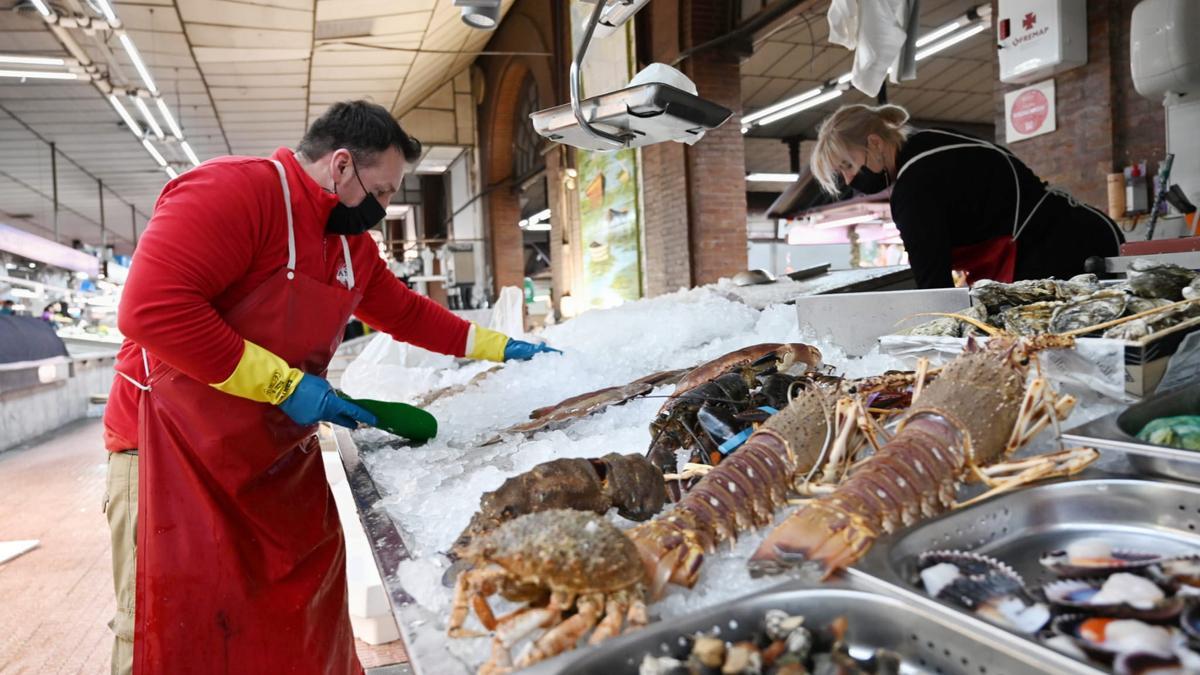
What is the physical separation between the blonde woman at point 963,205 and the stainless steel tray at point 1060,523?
1794 millimetres

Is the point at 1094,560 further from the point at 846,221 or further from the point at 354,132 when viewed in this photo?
the point at 846,221

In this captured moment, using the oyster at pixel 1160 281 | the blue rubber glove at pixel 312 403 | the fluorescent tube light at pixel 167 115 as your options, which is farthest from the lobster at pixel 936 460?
the fluorescent tube light at pixel 167 115

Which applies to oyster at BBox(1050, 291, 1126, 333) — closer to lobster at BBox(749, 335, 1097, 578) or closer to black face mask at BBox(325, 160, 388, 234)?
lobster at BBox(749, 335, 1097, 578)

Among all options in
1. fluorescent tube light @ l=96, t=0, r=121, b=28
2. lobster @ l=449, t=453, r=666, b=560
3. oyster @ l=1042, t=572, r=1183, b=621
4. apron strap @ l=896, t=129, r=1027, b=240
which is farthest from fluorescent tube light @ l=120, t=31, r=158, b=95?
oyster @ l=1042, t=572, r=1183, b=621

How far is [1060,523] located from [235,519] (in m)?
1.93

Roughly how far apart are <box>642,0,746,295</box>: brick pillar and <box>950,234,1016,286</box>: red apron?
567cm

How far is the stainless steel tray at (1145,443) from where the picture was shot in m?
1.05

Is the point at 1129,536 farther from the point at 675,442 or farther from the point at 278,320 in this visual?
the point at 278,320

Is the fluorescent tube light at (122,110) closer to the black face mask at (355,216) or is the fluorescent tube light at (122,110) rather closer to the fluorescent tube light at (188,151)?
the fluorescent tube light at (188,151)

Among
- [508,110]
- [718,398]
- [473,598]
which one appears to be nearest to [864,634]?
[473,598]

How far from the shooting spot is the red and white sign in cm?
559

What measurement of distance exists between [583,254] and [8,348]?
24.8 ft

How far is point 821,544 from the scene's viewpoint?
93 cm

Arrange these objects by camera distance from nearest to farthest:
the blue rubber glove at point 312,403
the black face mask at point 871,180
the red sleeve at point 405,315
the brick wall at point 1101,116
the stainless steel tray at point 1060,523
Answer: the stainless steel tray at point 1060,523 → the blue rubber glove at point 312,403 → the red sleeve at point 405,315 → the black face mask at point 871,180 → the brick wall at point 1101,116
